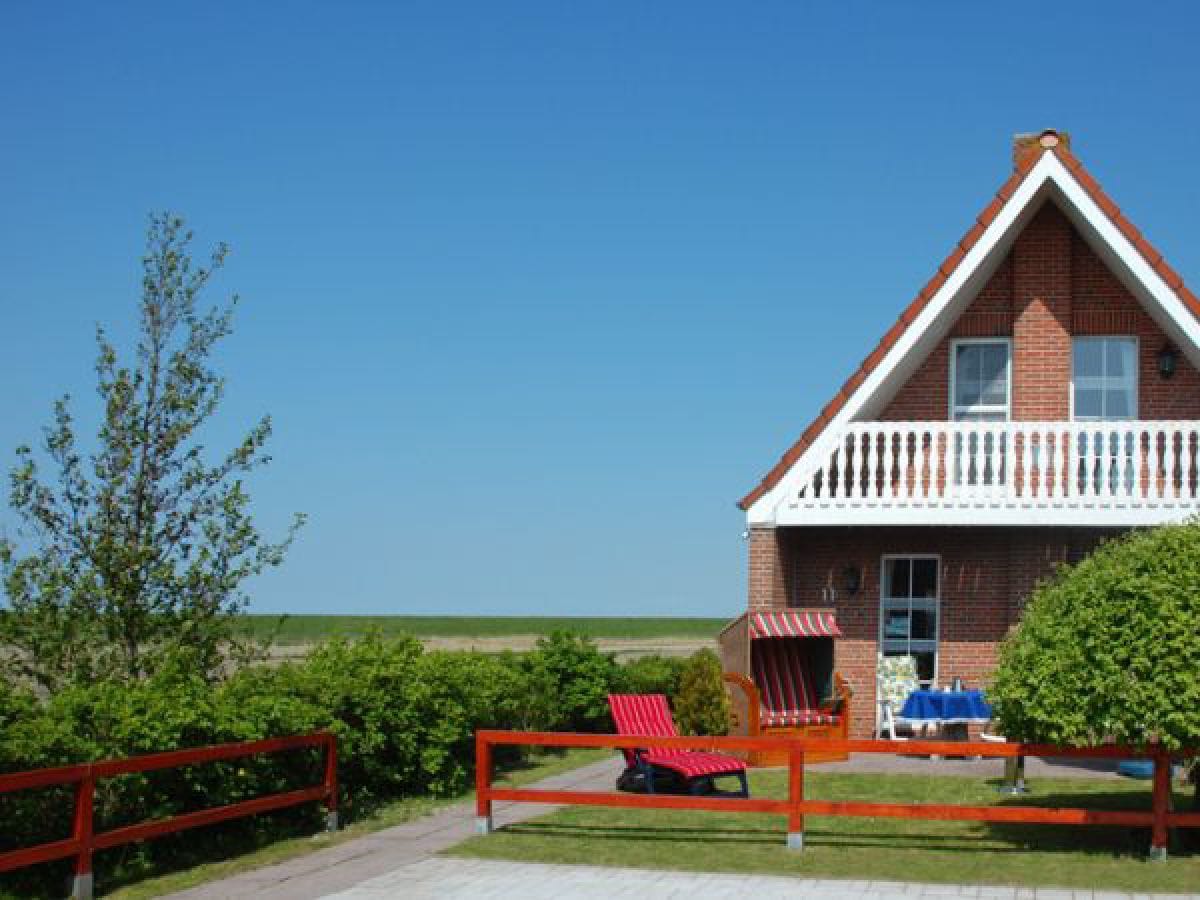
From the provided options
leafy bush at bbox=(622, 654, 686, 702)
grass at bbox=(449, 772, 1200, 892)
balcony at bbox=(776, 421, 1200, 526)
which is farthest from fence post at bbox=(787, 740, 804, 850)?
leafy bush at bbox=(622, 654, 686, 702)

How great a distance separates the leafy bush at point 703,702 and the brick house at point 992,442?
1122mm

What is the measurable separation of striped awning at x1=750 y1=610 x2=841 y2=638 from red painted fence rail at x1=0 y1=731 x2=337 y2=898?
7549 mm

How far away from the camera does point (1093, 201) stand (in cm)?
1908

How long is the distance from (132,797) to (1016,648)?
682 centimetres

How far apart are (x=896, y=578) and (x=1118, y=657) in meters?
9.62

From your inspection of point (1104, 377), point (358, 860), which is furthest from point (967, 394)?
point (358, 860)

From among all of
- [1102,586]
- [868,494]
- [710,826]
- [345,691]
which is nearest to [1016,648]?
[1102,586]

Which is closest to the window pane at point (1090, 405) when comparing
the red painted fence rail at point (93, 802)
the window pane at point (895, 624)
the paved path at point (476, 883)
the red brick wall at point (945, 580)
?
the red brick wall at point (945, 580)

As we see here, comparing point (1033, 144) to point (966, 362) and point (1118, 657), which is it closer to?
point (966, 362)

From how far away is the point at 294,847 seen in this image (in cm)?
1225

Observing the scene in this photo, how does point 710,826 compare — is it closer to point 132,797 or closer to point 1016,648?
point 1016,648

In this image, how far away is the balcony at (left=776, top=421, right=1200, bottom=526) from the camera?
18.8 metres

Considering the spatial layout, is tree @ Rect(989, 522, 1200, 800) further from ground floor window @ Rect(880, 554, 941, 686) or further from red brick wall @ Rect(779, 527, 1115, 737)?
ground floor window @ Rect(880, 554, 941, 686)

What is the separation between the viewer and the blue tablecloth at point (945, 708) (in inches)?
738
